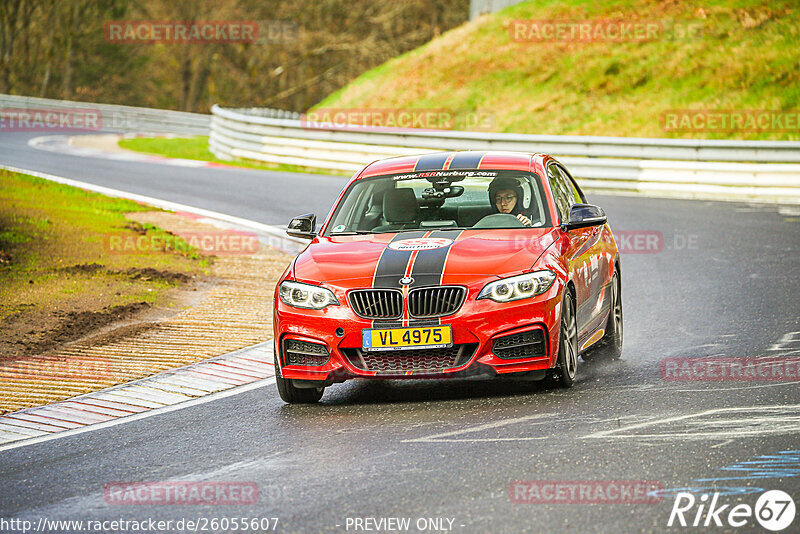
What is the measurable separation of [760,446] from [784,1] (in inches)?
1186

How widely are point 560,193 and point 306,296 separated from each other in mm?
2495

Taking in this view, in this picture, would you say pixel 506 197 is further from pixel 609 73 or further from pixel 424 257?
pixel 609 73

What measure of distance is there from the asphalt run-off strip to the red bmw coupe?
3.05 feet

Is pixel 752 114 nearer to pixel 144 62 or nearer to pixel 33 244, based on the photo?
pixel 33 244

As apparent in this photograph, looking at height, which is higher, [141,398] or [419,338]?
[419,338]

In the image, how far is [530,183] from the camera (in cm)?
909

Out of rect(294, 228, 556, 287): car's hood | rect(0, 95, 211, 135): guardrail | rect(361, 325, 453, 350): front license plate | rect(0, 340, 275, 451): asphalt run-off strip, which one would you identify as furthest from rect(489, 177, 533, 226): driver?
rect(0, 95, 211, 135): guardrail

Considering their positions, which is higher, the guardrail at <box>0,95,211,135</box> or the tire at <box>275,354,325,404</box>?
the guardrail at <box>0,95,211,135</box>

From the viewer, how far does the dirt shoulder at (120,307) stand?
9.48 meters

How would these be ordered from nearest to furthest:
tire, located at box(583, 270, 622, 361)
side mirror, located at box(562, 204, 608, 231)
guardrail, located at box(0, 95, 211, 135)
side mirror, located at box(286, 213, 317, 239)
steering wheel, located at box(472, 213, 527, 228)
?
side mirror, located at box(562, 204, 608, 231)
steering wheel, located at box(472, 213, 527, 228)
side mirror, located at box(286, 213, 317, 239)
tire, located at box(583, 270, 622, 361)
guardrail, located at box(0, 95, 211, 135)

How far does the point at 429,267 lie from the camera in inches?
308

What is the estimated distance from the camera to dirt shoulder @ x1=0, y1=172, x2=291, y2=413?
31.1 feet

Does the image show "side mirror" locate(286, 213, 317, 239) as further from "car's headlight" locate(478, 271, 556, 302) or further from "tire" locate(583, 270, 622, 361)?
"tire" locate(583, 270, 622, 361)

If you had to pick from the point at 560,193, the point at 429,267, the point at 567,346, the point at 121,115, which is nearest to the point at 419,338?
the point at 429,267
